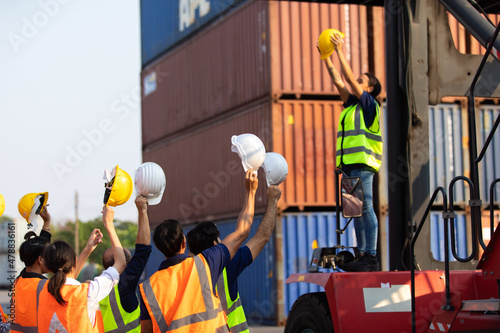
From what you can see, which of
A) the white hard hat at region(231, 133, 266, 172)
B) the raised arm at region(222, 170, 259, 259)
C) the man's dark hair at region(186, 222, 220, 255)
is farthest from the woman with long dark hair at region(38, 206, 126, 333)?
the white hard hat at region(231, 133, 266, 172)

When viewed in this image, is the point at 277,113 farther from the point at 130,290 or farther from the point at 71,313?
the point at 71,313

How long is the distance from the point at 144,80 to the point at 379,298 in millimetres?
21232

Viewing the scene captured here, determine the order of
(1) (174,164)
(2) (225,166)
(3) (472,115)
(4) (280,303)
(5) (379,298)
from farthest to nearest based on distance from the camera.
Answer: (1) (174,164), (2) (225,166), (4) (280,303), (5) (379,298), (3) (472,115)

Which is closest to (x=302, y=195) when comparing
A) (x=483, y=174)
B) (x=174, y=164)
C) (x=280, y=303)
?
(x=280, y=303)

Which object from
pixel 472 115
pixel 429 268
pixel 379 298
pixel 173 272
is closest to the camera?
pixel 173 272

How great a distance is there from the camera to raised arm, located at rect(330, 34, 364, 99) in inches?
215

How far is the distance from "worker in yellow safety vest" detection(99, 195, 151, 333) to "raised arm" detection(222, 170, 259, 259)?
542 millimetres

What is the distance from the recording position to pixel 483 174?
1705 centimetres

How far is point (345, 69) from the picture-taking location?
562 centimetres

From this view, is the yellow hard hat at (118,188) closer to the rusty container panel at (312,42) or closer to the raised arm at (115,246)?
the raised arm at (115,246)

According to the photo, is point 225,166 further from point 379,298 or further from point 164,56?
point 379,298

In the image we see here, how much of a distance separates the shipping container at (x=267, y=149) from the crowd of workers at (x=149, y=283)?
11.5m

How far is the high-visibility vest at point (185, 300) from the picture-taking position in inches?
145

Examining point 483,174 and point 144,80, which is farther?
point 144,80
